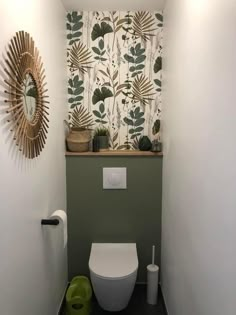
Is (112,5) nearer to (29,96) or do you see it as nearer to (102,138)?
(102,138)

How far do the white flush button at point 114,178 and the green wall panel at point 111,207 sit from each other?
0.04 meters

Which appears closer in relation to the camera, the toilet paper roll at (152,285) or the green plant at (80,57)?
the toilet paper roll at (152,285)

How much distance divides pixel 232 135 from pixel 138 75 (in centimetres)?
175

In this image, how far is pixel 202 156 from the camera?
1396 millimetres

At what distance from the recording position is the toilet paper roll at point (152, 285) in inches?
98.2

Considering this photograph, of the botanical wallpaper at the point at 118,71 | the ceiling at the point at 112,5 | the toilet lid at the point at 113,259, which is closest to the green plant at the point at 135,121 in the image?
the botanical wallpaper at the point at 118,71

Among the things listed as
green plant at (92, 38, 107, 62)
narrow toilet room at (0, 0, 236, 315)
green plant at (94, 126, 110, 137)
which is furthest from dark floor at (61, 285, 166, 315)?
green plant at (92, 38, 107, 62)

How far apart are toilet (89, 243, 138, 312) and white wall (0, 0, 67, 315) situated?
314 millimetres

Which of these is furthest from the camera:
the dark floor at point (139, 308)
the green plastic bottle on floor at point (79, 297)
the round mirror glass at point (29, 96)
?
the dark floor at point (139, 308)

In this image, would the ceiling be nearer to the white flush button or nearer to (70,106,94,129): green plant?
(70,106,94,129): green plant

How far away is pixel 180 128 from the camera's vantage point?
1.85 m

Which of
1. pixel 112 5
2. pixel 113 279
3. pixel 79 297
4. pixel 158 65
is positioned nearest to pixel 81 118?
pixel 158 65

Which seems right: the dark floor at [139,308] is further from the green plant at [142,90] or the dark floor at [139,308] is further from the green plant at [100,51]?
the green plant at [100,51]

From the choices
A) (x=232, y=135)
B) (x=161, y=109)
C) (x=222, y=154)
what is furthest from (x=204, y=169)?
(x=161, y=109)
